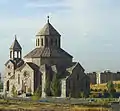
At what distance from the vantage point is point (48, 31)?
6362cm

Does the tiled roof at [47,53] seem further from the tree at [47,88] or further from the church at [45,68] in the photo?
the tree at [47,88]

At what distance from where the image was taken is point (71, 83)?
57812 millimetres

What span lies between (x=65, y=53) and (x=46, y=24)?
5462 millimetres

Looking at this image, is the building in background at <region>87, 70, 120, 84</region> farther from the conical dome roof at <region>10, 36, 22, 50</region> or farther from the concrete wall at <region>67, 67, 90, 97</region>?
the concrete wall at <region>67, 67, 90, 97</region>

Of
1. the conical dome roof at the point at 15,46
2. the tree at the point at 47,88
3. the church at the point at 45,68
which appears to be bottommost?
the tree at the point at 47,88

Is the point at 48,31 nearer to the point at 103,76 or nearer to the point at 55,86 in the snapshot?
the point at 55,86

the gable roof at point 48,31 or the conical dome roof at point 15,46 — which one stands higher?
the gable roof at point 48,31

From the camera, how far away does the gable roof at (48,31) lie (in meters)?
63.4

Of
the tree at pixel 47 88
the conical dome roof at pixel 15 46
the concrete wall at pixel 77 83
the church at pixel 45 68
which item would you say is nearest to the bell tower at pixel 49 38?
the church at pixel 45 68

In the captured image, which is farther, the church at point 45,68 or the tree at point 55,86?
the church at point 45,68

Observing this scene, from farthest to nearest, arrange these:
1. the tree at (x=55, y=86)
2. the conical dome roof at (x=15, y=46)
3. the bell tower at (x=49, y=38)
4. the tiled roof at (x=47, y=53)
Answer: the conical dome roof at (x=15, y=46)
the bell tower at (x=49, y=38)
the tiled roof at (x=47, y=53)
the tree at (x=55, y=86)

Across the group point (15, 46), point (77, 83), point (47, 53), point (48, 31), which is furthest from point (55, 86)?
point (15, 46)

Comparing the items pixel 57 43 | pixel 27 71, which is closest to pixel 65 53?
pixel 57 43

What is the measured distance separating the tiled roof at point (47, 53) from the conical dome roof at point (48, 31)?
2146 mm
